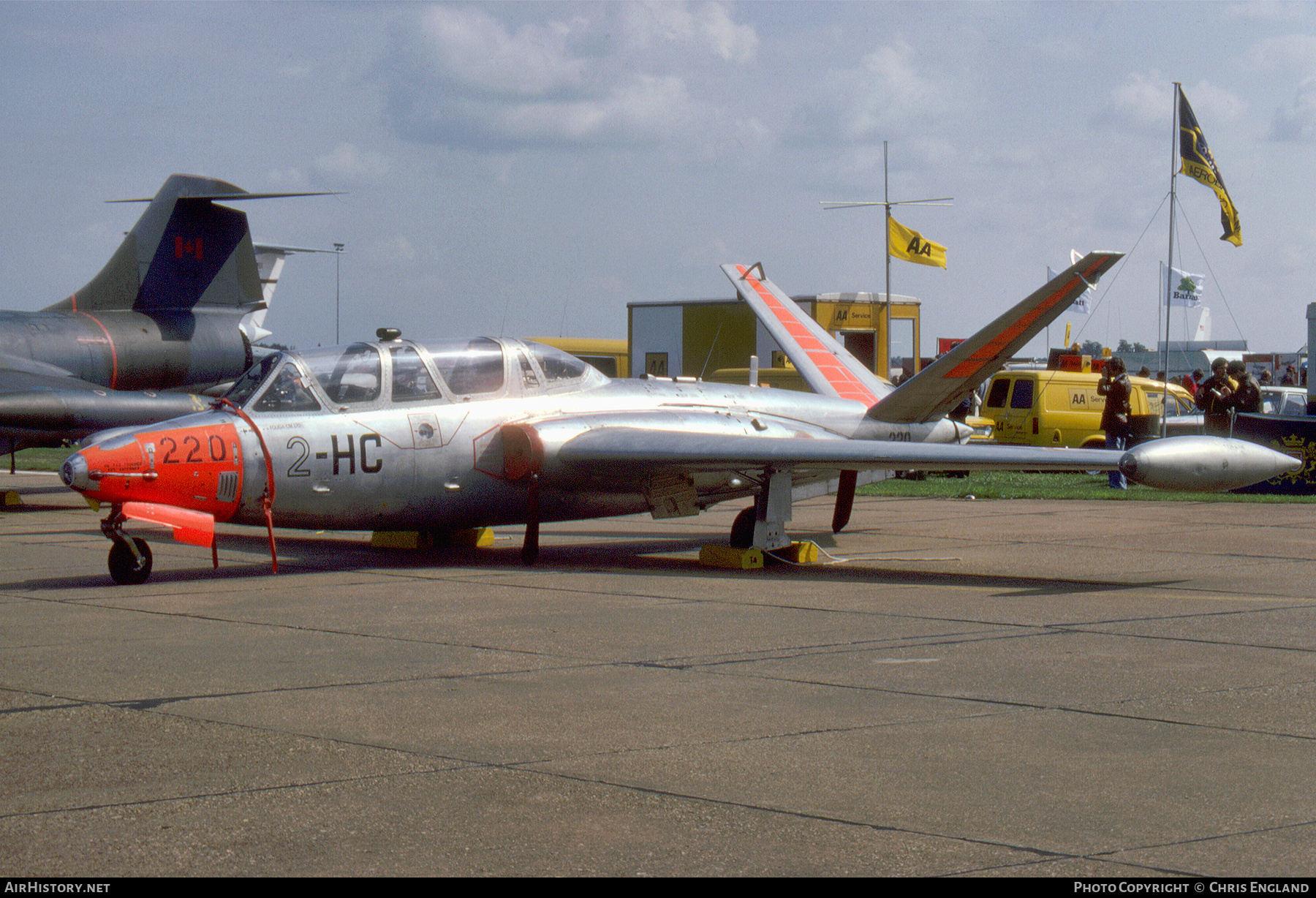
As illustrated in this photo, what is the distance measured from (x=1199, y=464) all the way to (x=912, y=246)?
32183 mm

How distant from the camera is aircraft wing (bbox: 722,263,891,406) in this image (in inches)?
632

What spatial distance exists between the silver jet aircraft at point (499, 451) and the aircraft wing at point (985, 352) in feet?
0.07

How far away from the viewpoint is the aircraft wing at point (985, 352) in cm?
1221

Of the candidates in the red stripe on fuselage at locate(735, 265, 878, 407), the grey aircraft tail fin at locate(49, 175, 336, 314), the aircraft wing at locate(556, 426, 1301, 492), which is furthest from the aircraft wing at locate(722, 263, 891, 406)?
the grey aircraft tail fin at locate(49, 175, 336, 314)

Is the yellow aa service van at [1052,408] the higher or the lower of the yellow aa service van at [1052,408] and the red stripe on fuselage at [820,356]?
the lower

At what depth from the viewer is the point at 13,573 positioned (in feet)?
39.0

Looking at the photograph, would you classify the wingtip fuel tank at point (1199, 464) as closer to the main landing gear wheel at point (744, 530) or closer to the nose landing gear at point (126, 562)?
the main landing gear wheel at point (744, 530)

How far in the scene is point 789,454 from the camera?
11602 mm

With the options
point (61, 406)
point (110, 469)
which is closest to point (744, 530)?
point (110, 469)

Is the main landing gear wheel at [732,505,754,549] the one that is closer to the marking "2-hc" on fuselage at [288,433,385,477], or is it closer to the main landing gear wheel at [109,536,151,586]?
the marking "2-hc" on fuselage at [288,433,385,477]

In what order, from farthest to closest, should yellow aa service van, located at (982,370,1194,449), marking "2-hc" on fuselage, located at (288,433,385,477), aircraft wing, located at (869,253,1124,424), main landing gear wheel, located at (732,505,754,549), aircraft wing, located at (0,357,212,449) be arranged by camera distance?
yellow aa service van, located at (982,370,1194,449) < aircraft wing, located at (0,357,212,449) < main landing gear wheel, located at (732,505,754,549) < aircraft wing, located at (869,253,1124,424) < marking "2-hc" on fuselage, located at (288,433,385,477)

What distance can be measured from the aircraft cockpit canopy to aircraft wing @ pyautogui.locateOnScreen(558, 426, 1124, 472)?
3.17ft

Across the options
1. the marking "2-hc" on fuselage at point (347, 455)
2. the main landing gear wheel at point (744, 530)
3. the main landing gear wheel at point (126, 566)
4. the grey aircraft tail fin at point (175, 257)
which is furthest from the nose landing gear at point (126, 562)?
the grey aircraft tail fin at point (175, 257)
